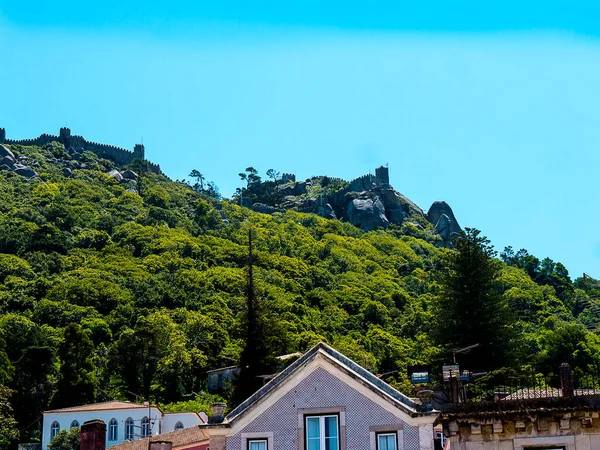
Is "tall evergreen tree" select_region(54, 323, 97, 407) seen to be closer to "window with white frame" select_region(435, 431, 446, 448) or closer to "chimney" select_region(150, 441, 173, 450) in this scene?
"chimney" select_region(150, 441, 173, 450)

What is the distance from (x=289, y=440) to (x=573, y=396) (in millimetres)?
7166

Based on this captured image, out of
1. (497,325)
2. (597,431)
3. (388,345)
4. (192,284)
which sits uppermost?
(192,284)

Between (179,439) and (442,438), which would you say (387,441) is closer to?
(442,438)

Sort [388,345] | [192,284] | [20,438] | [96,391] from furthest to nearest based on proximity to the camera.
→ [192,284] < [388,345] < [96,391] < [20,438]

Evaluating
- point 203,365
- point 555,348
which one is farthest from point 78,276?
point 555,348

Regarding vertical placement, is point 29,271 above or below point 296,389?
above

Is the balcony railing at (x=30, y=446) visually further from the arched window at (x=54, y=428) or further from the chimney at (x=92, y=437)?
the chimney at (x=92, y=437)

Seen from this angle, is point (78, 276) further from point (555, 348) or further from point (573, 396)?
point (573, 396)

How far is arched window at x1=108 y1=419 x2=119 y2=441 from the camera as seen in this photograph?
79744mm

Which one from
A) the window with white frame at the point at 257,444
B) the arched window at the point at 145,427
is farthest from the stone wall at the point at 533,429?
the arched window at the point at 145,427

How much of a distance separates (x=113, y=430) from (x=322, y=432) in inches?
2266

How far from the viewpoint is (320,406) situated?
25969 mm

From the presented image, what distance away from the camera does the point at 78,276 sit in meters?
171

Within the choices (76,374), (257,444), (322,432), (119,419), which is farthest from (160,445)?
(76,374)
